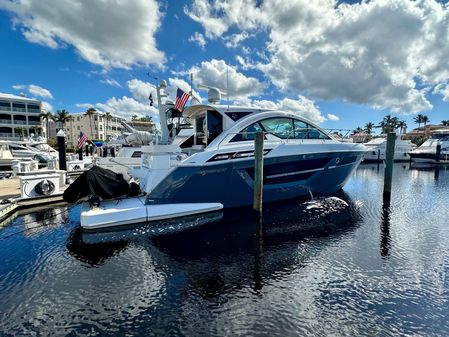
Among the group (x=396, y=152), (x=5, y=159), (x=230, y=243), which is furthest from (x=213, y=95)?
(x=396, y=152)

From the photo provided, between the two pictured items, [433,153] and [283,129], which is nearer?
[283,129]

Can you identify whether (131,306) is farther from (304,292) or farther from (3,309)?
(304,292)

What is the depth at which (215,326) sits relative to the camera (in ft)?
12.5

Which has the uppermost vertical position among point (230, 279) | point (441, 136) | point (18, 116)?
point (18, 116)

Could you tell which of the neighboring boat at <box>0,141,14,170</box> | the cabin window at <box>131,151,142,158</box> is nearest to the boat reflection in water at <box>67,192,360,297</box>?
the cabin window at <box>131,151,142,158</box>

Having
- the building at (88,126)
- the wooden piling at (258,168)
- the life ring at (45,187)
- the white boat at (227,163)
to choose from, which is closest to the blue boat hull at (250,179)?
the white boat at (227,163)

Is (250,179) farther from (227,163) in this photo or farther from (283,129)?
(283,129)

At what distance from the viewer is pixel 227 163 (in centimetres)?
851

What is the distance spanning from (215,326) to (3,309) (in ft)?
11.3

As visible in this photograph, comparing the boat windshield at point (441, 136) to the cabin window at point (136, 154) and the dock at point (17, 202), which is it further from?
the dock at point (17, 202)

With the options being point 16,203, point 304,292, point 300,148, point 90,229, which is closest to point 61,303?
point 90,229

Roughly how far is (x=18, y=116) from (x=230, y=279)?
206 ft

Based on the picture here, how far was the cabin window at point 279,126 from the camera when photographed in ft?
31.9

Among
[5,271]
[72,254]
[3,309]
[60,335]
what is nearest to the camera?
[60,335]
